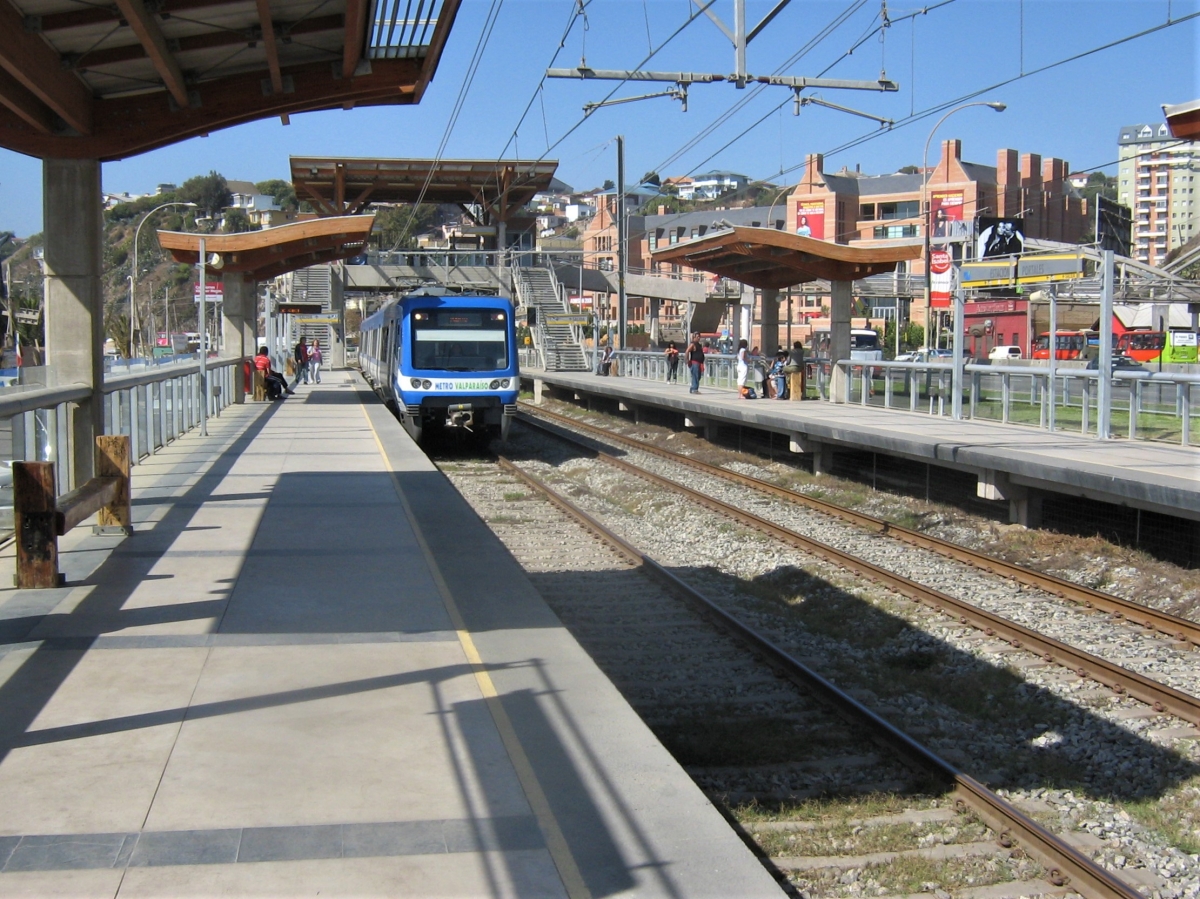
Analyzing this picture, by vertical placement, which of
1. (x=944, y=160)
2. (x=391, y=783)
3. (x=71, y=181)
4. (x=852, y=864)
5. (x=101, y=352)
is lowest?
(x=852, y=864)

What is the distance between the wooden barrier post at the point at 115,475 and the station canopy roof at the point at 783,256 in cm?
1485

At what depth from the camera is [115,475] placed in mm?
9680

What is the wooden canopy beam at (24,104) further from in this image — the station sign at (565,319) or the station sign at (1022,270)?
the station sign at (565,319)

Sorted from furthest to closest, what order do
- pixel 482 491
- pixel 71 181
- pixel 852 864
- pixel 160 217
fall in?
pixel 160 217 → pixel 482 491 → pixel 71 181 → pixel 852 864

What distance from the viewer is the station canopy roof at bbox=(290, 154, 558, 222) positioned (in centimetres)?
6125

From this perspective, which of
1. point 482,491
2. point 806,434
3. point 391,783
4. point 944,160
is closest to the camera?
point 391,783

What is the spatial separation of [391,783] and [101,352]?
816 cm

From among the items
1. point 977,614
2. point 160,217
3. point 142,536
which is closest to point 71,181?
point 142,536

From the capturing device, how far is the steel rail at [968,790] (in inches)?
203

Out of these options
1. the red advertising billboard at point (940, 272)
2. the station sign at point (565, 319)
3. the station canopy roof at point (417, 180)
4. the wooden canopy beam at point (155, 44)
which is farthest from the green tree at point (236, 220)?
the wooden canopy beam at point (155, 44)

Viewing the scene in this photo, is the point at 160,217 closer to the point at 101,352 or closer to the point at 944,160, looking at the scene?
the point at 944,160

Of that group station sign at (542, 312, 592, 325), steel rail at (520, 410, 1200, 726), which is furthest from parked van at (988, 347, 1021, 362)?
steel rail at (520, 410, 1200, 726)

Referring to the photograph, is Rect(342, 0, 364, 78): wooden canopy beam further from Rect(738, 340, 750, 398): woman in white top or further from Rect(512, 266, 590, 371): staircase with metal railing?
Rect(512, 266, 590, 371): staircase with metal railing

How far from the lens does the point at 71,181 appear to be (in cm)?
1077
